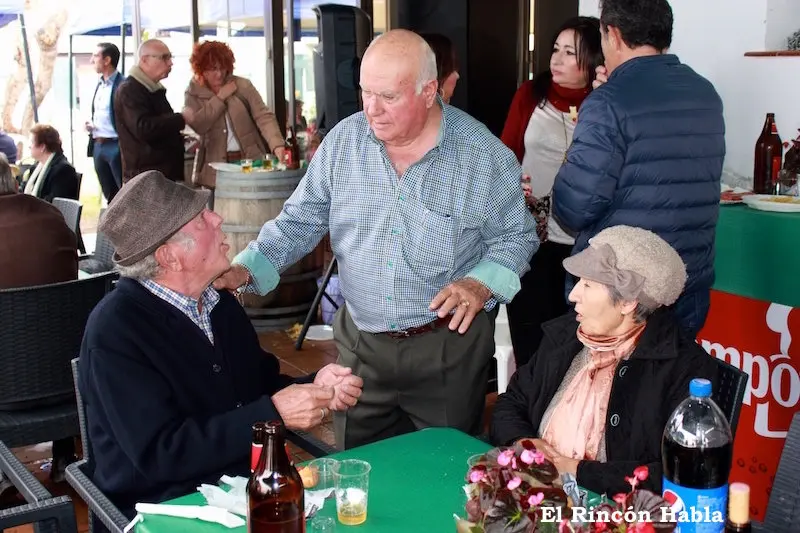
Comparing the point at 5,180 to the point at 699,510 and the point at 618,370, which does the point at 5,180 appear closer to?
the point at 618,370

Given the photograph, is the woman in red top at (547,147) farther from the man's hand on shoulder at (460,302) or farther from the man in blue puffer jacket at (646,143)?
the man's hand on shoulder at (460,302)

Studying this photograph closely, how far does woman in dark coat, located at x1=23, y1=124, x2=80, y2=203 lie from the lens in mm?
6785

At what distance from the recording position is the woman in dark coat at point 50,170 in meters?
6.79

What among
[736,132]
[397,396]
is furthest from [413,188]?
[736,132]

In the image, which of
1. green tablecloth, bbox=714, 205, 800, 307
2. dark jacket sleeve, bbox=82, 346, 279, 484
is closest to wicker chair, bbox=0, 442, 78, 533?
dark jacket sleeve, bbox=82, 346, 279, 484

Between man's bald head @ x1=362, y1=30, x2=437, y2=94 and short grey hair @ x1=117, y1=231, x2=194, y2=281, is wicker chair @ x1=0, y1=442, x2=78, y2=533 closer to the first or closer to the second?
short grey hair @ x1=117, y1=231, x2=194, y2=281

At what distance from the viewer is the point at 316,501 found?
1799 millimetres

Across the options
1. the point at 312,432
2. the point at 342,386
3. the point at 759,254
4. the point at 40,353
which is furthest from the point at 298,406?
the point at 312,432

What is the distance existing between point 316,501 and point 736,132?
10.2ft

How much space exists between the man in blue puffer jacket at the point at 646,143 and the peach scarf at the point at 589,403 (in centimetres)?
76

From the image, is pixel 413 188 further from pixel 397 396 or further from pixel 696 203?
pixel 696 203

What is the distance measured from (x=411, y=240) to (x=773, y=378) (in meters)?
1.59

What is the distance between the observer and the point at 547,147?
4.00 meters

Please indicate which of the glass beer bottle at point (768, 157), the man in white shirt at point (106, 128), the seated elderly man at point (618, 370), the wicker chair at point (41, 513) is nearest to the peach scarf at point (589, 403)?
the seated elderly man at point (618, 370)
